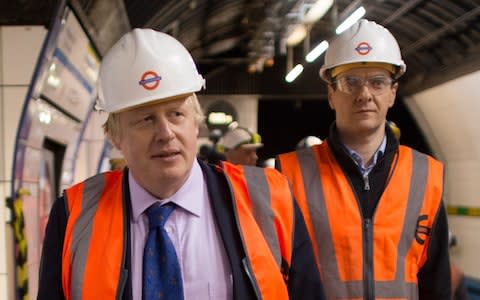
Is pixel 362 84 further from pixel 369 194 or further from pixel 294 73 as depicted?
pixel 294 73

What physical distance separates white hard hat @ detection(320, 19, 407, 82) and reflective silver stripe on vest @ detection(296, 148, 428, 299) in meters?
0.52

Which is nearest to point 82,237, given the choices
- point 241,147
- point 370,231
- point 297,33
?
point 370,231

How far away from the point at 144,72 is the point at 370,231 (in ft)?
4.11

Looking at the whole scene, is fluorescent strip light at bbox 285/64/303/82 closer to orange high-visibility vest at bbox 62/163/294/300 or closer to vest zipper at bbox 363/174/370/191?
vest zipper at bbox 363/174/370/191

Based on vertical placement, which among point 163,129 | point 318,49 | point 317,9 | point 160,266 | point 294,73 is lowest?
point 160,266

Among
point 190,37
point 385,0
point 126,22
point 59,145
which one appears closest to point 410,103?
point 385,0

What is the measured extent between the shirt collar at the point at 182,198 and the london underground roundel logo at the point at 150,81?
315 mm

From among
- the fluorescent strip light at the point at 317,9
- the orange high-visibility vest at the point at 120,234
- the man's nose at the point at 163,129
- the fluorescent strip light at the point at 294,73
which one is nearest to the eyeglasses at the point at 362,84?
the orange high-visibility vest at the point at 120,234

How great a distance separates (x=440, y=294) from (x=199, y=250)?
1284 millimetres

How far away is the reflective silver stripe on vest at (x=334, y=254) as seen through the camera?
2730 millimetres

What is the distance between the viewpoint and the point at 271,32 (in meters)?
12.3

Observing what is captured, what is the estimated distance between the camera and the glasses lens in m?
2.86

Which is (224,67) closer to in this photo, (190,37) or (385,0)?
(190,37)

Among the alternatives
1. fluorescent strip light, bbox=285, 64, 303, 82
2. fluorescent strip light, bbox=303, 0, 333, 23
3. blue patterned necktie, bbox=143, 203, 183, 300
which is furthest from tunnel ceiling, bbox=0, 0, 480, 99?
blue patterned necktie, bbox=143, 203, 183, 300
